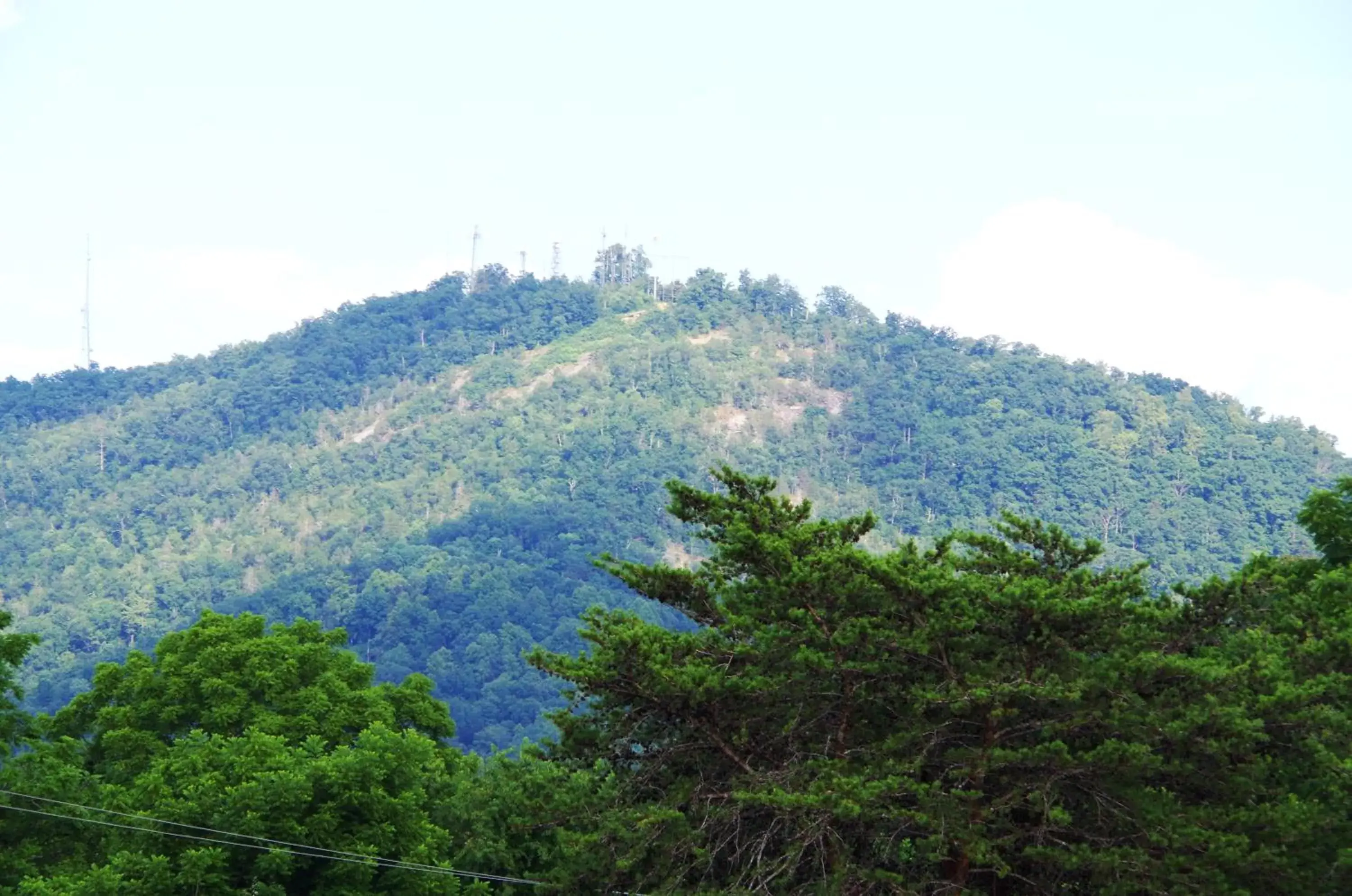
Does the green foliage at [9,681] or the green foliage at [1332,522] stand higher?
the green foliage at [1332,522]

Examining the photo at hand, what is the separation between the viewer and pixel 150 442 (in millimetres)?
197875

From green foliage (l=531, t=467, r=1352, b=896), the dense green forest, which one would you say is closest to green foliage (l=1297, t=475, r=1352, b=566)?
the dense green forest

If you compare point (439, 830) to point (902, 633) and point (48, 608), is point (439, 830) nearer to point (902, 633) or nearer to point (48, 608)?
point (902, 633)

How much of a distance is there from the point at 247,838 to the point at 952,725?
1233 centimetres

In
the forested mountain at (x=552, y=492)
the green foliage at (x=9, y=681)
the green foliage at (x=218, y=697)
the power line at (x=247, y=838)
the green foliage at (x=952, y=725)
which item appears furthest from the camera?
the forested mountain at (x=552, y=492)

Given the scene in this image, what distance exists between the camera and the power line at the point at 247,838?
29.0 m

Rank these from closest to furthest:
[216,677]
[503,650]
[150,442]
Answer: [216,677] < [503,650] < [150,442]

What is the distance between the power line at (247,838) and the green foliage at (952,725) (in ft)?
21.4

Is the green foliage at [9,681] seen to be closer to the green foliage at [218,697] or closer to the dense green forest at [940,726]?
the green foliage at [218,697]

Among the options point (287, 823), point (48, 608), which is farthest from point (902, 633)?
point (48, 608)

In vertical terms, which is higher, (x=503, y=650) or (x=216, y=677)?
(x=216, y=677)

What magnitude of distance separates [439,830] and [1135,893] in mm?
14233

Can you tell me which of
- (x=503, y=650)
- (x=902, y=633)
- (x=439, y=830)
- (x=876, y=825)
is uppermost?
(x=902, y=633)

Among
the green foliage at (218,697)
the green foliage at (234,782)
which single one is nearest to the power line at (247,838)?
the green foliage at (234,782)
